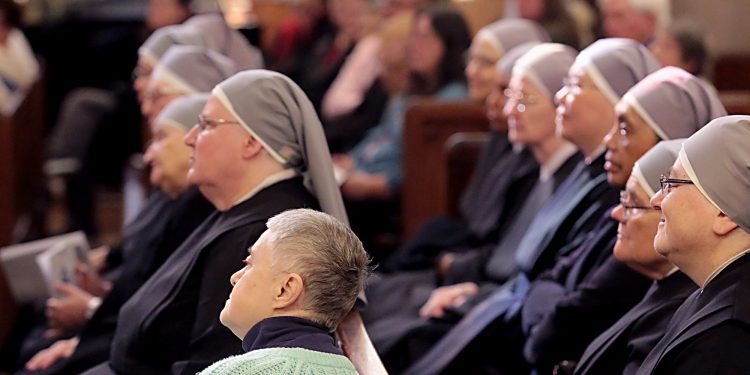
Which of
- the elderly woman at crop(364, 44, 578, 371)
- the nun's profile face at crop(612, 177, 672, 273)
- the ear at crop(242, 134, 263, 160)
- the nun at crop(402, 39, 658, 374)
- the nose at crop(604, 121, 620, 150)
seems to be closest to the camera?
the nun's profile face at crop(612, 177, 672, 273)

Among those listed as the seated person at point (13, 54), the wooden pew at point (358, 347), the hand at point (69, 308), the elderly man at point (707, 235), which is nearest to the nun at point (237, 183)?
the wooden pew at point (358, 347)

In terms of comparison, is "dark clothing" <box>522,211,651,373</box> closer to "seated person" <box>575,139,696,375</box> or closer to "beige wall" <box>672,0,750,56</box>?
"seated person" <box>575,139,696,375</box>

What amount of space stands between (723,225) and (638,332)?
55cm

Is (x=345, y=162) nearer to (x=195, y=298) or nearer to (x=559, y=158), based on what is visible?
(x=559, y=158)

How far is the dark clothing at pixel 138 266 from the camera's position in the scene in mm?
4547

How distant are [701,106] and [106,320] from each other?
2.24m

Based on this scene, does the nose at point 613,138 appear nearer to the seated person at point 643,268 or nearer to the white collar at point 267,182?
the seated person at point 643,268

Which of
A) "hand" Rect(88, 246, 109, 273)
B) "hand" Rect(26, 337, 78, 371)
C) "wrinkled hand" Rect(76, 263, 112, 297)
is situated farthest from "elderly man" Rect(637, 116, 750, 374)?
"hand" Rect(88, 246, 109, 273)

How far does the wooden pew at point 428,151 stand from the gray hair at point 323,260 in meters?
3.86

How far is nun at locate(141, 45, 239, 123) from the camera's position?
545 centimetres

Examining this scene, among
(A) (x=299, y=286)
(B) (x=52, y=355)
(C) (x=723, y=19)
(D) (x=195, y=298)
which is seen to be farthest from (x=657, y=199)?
(C) (x=723, y=19)

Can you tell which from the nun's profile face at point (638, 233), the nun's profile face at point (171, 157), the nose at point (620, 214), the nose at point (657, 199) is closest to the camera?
the nose at point (657, 199)

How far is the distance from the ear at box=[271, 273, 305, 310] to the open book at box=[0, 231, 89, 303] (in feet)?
8.73

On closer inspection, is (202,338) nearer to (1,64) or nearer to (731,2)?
(1,64)
